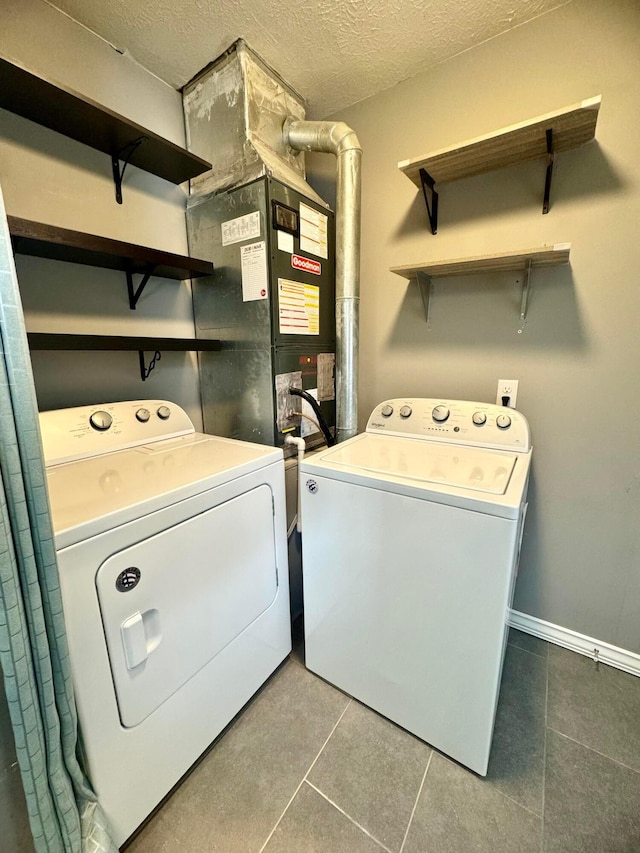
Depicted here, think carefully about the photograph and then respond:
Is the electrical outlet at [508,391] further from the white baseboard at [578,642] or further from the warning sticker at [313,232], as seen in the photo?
the warning sticker at [313,232]

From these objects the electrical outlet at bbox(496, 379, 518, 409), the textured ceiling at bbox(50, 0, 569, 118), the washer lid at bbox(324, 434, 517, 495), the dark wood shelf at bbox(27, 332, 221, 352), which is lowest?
the washer lid at bbox(324, 434, 517, 495)

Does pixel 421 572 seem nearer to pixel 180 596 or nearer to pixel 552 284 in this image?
pixel 180 596

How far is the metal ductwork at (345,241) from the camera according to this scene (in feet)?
5.14

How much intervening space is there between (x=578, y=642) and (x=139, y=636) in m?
1.76

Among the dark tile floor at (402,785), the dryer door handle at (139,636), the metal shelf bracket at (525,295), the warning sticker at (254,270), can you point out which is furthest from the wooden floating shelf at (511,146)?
the dark tile floor at (402,785)

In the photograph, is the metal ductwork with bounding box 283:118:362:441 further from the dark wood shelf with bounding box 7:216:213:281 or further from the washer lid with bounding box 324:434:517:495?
the dark wood shelf with bounding box 7:216:213:281

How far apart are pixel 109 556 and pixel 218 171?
160 cm

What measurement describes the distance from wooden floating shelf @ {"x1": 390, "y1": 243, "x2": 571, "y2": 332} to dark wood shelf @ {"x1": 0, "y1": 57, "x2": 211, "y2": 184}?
98cm

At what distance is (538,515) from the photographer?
5.12 feet

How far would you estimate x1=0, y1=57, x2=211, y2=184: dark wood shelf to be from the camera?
1021mm

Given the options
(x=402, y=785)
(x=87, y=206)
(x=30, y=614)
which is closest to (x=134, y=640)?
(x=30, y=614)

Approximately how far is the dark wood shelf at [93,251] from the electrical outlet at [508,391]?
53.9 inches

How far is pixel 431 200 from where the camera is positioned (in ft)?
5.19

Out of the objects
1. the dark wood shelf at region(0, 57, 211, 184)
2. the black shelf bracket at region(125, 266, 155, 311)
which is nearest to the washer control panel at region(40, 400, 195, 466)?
the black shelf bracket at region(125, 266, 155, 311)
